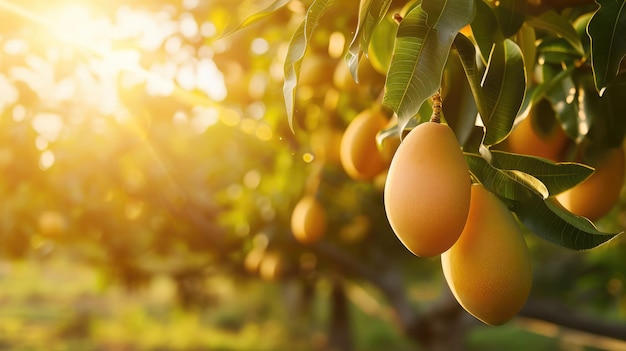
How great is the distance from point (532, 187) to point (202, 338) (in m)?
10.7

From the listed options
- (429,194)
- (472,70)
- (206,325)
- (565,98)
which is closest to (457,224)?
(429,194)

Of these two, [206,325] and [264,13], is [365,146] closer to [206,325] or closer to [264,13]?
[264,13]

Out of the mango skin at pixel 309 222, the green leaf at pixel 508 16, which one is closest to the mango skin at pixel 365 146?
the green leaf at pixel 508 16

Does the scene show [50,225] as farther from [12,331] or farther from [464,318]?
[12,331]

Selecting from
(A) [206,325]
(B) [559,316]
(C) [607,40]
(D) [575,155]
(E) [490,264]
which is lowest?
(A) [206,325]

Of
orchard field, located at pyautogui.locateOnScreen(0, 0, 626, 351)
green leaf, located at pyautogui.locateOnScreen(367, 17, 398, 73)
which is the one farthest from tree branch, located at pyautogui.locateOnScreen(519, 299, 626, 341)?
green leaf, located at pyautogui.locateOnScreen(367, 17, 398, 73)

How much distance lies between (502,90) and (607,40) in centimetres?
10

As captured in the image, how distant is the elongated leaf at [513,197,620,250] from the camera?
0.56 metres

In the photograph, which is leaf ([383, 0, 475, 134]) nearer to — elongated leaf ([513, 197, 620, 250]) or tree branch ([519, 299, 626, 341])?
elongated leaf ([513, 197, 620, 250])

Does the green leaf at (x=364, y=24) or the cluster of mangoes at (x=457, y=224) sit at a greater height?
the green leaf at (x=364, y=24)

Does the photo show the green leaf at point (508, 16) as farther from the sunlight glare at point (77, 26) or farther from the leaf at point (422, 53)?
the sunlight glare at point (77, 26)

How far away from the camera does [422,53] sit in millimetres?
565

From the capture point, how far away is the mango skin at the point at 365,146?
94cm

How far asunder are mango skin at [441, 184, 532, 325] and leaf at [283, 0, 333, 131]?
19 cm
